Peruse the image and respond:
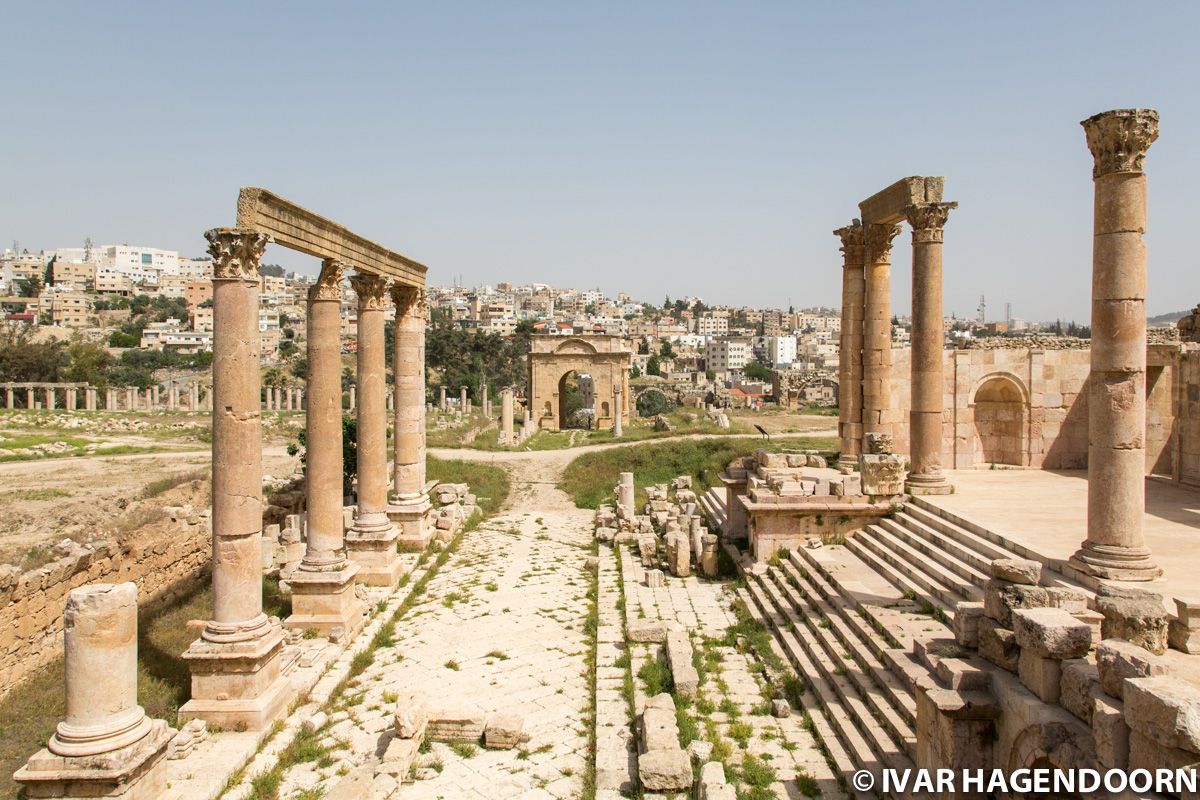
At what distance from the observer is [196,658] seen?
325 inches

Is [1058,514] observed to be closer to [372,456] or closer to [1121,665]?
[1121,665]

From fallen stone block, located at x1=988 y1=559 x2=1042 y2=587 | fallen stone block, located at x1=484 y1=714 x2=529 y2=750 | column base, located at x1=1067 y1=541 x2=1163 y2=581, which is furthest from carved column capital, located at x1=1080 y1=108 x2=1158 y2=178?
fallen stone block, located at x1=484 y1=714 x2=529 y2=750

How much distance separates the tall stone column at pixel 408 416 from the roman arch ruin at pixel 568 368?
28.8m

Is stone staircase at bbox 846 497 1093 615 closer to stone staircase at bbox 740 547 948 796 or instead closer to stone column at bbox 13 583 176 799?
stone staircase at bbox 740 547 948 796

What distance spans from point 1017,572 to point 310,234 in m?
9.75

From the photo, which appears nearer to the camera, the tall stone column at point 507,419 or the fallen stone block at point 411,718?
the fallen stone block at point 411,718

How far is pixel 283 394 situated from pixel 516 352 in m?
28.8

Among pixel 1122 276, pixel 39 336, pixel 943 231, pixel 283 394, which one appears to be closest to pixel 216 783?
pixel 1122 276

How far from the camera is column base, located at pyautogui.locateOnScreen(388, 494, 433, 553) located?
51.3ft

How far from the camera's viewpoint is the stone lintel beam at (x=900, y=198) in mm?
13602

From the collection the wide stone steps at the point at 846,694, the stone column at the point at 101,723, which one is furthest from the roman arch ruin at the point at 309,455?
the wide stone steps at the point at 846,694

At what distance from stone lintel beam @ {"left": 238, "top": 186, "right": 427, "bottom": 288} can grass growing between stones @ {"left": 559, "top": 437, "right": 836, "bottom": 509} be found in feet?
40.5

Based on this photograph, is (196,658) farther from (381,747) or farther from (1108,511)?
(1108,511)

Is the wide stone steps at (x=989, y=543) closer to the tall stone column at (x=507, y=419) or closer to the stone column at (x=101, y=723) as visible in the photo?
the stone column at (x=101, y=723)
